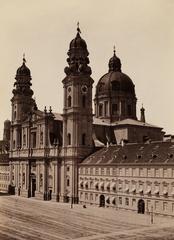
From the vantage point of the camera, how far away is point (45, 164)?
10075 centimetres

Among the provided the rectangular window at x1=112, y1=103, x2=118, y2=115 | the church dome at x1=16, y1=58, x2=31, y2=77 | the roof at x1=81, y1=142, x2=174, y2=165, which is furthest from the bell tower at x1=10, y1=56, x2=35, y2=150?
the roof at x1=81, y1=142, x2=174, y2=165

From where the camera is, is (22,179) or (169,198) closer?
(169,198)

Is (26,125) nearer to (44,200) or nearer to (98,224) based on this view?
(44,200)

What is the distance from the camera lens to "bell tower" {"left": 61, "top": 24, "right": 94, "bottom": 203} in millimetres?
91062

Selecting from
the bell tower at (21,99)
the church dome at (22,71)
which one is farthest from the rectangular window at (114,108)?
the church dome at (22,71)

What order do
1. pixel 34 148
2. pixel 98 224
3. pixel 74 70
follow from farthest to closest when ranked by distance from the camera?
pixel 34 148, pixel 74 70, pixel 98 224

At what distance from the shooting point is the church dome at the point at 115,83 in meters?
116

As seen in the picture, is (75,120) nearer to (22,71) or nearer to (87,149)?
(87,149)

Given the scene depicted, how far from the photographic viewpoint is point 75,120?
91438mm

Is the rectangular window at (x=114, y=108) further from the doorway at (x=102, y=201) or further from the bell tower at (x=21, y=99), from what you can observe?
the doorway at (x=102, y=201)

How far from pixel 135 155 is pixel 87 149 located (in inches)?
702

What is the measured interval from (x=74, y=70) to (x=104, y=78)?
27.4m

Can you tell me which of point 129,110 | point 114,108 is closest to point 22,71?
point 114,108

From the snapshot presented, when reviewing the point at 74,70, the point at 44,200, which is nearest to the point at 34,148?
the point at 44,200
